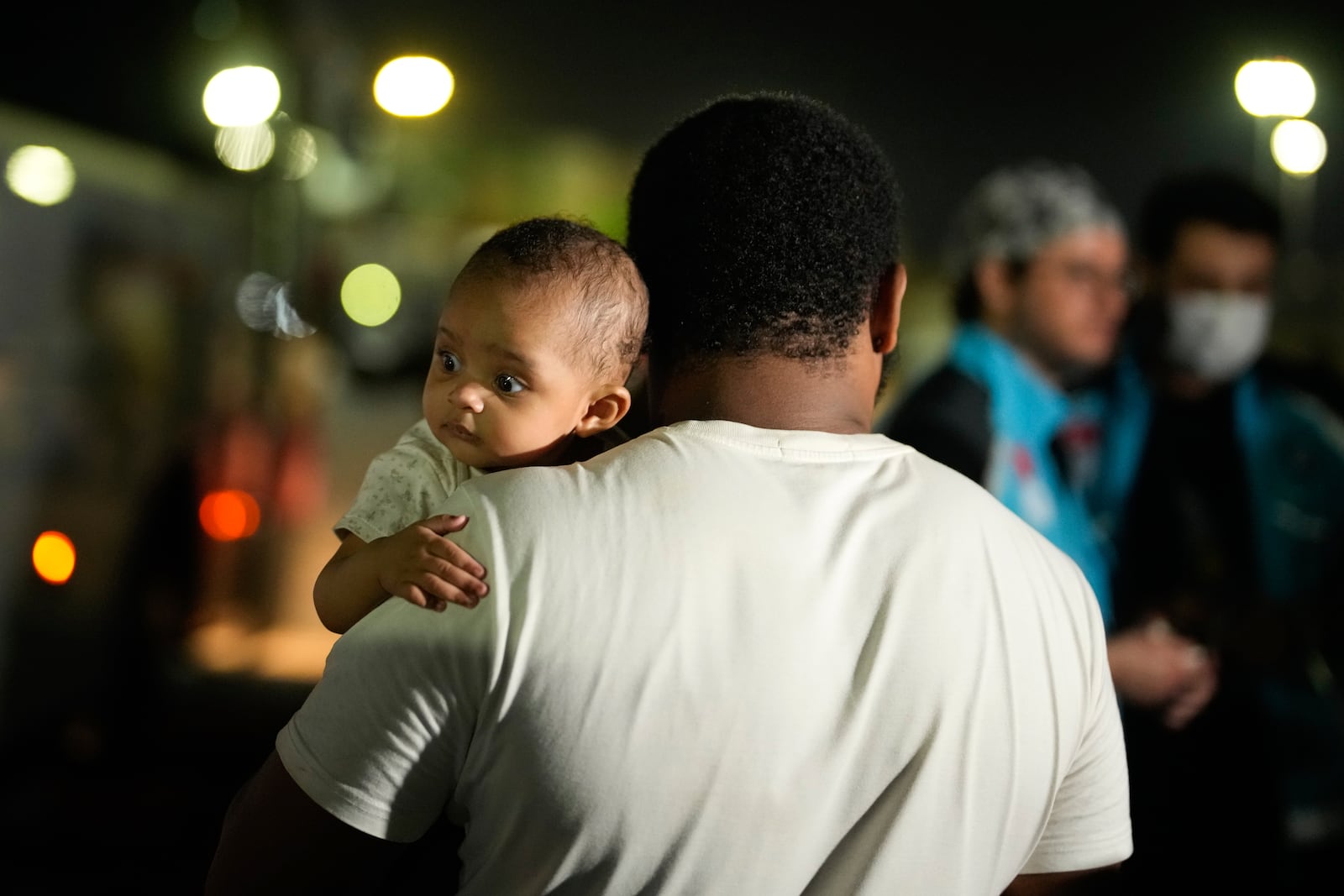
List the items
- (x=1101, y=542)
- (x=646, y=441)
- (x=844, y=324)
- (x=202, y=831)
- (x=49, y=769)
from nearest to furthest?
(x=646, y=441) < (x=844, y=324) < (x=1101, y=542) < (x=202, y=831) < (x=49, y=769)

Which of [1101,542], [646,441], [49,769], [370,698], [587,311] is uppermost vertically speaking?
[587,311]

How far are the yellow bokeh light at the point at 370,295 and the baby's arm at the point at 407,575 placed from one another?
4.96 m

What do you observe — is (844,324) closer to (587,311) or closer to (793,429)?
(793,429)

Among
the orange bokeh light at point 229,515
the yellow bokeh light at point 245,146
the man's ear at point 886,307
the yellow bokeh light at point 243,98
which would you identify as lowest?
the orange bokeh light at point 229,515

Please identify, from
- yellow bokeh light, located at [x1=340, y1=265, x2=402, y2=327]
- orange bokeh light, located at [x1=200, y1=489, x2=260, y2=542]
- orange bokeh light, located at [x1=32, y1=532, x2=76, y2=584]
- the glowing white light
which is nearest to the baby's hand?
orange bokeh light, located at [x1=200, y1=489, x2=260, y2=542]

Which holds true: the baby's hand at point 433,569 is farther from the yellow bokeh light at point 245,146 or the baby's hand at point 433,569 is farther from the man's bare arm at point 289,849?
the yellow bokeh light at point 245,146

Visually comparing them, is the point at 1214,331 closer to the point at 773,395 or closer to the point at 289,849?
the point at 773,395

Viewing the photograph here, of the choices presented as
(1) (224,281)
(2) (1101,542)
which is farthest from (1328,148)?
(1) (224,281)

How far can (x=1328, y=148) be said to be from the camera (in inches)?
219

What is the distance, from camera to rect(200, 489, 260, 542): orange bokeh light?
14.4ft

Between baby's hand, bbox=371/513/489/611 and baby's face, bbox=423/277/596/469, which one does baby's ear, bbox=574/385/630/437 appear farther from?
baby's hand, bbox=371/513/489/611

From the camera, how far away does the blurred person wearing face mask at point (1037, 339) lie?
2639mm

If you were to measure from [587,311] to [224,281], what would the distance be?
4615 millimetres

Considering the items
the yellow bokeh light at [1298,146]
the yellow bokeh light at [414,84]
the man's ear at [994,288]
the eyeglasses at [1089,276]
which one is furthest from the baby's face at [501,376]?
the yellow bokeh light at [1298,146]
